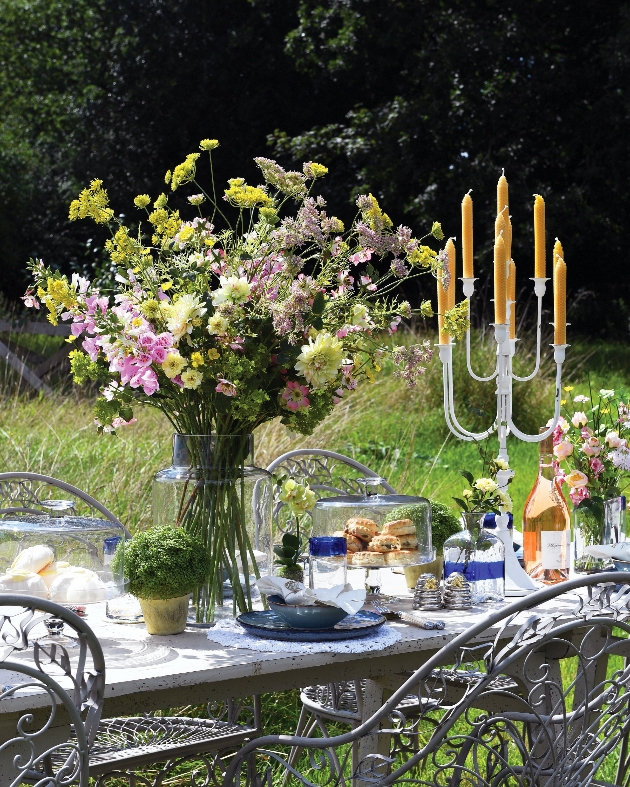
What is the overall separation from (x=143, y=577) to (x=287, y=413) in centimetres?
45

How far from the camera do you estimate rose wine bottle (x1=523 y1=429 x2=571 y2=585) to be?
271 cm

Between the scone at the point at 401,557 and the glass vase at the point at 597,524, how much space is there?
1.94ft

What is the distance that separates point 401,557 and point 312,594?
33 cm

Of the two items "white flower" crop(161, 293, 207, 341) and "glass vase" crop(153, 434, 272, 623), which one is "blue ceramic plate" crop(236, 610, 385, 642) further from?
"white flower" crop(161, 293, 207, 341)

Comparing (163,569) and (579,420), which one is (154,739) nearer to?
(163,569)

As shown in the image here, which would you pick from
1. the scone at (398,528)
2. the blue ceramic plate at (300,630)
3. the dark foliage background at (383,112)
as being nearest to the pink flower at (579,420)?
the scone at (398,528)

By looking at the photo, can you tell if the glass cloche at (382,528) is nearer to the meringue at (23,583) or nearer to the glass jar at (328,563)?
the glass jar at (328,563)

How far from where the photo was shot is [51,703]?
5.76ft

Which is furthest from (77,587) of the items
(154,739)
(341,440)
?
(341,440)

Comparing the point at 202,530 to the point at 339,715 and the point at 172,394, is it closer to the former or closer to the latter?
the point at 172,394

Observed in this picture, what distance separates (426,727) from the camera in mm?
3973

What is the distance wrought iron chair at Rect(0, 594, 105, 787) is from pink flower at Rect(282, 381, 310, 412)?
676 mm

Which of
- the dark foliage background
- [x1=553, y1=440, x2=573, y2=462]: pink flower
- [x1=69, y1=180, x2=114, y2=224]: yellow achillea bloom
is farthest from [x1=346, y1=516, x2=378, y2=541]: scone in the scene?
the dark foliage background

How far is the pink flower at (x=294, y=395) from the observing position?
228 centimetres
